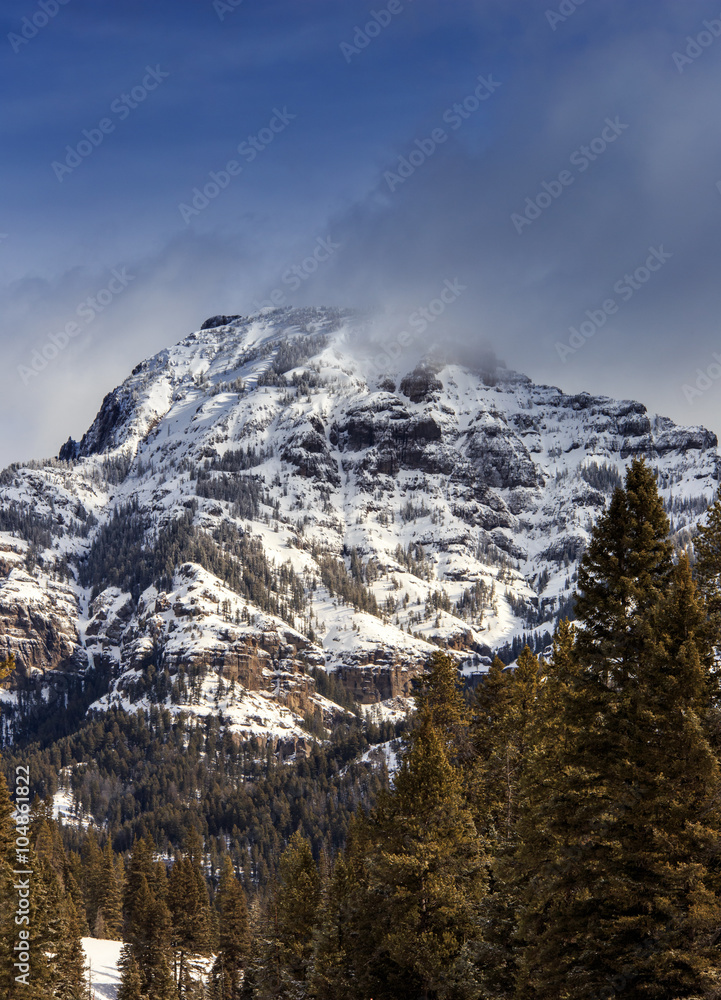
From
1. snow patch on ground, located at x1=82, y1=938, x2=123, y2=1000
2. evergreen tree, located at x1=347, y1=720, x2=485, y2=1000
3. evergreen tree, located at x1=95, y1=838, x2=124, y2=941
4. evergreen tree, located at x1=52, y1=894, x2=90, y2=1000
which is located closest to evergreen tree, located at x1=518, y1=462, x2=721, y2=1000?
evergreen tree, located at x1=347, y1=720, x2=485, y2=1000

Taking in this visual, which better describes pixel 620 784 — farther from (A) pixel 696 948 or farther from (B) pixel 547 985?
(B) pixel 547 985

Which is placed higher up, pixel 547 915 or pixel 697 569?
pixel 697 569

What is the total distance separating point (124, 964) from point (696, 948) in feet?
257

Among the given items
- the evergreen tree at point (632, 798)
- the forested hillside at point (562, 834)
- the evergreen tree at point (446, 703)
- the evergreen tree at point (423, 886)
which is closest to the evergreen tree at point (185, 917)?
the forested hillside at point (562, 834)

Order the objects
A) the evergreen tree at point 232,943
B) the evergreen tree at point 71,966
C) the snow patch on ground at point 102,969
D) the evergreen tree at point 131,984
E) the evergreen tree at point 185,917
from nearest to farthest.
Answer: the evergreen tree at point 71,966
the evergreen tree at point 131,984
the evergreen tree at point 232,943
the evergreen tree at point 185,917
the snow patch on ground at point 102,969

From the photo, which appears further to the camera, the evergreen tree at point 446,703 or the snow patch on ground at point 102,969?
the snow patch on ground at point 102,969

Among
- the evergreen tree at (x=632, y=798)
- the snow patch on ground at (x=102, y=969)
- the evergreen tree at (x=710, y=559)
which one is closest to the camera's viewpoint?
the evergreen tree at (x=632, y=798)

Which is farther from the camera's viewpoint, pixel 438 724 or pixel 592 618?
pixel 438 724

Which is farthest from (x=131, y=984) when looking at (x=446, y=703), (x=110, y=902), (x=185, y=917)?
(x=446, y=703)

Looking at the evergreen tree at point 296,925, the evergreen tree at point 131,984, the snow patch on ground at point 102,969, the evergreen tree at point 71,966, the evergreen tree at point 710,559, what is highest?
the evergreen tree at point 710,559

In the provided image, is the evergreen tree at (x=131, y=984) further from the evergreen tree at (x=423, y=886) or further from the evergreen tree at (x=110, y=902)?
the evergreen tree at (x=423, y=886)

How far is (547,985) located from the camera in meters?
25.9

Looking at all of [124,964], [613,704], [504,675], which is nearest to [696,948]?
[613,704]

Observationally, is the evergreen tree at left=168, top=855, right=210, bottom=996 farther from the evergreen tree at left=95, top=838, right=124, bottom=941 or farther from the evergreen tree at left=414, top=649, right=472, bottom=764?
the evergreen tree at left=414, top=649, right=472, bottom=764
